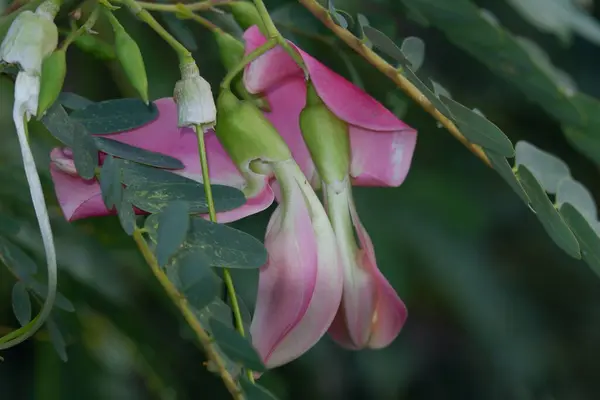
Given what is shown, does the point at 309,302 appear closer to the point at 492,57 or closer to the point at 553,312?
the point at 492,57

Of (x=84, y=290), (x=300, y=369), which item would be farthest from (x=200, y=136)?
(x=300, y=369)

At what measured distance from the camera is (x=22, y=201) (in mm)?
696

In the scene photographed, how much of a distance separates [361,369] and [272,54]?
0.67 meters

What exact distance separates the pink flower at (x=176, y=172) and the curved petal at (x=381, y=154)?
0.18 ft

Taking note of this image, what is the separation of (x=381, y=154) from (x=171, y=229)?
132 millimetres

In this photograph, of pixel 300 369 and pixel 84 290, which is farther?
pixel 300 369

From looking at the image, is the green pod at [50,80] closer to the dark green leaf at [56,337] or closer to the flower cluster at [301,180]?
the flower cluster at [301,180]

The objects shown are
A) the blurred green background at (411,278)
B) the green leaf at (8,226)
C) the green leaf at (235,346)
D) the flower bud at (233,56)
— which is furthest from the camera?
the blurred green background at (411,278)

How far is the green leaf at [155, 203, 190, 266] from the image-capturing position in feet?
1.27

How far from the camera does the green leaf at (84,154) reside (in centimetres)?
43

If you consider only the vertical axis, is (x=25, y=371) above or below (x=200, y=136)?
below

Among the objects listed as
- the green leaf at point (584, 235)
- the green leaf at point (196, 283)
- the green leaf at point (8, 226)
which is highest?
the green leaf at point (584, 235)

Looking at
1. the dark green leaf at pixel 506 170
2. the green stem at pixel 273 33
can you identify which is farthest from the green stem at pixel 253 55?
the dark green leaf at pixel 506 170

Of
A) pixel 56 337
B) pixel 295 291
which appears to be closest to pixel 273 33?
pixel 295 291
